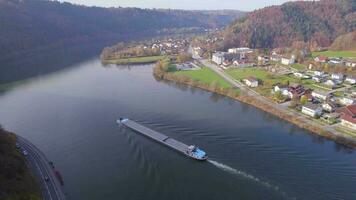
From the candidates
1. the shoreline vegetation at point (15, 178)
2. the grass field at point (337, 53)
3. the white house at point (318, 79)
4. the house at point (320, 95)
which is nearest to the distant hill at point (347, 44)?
the grass field at point (337, 53)

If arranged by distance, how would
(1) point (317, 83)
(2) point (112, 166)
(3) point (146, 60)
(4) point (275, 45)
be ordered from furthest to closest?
(4) point (275, 45) < (3) point (146, 60) < (1) point (317, 83) < (2) point (112, 166)

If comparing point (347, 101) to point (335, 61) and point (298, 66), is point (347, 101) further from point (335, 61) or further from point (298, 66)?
point (335, 61)

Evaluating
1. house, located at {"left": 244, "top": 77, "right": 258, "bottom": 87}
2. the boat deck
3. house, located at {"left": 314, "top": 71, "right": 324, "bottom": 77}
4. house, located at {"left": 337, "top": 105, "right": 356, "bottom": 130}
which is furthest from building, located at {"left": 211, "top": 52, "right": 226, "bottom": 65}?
the boat deck

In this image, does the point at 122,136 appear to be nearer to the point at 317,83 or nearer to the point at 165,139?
the point at 165,139

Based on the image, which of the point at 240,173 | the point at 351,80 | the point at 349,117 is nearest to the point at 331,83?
the point at 351,80

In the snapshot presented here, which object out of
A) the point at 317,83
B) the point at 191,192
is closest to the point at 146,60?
the point at 317,83

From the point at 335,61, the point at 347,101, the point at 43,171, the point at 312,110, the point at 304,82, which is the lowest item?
the point at 43,171
